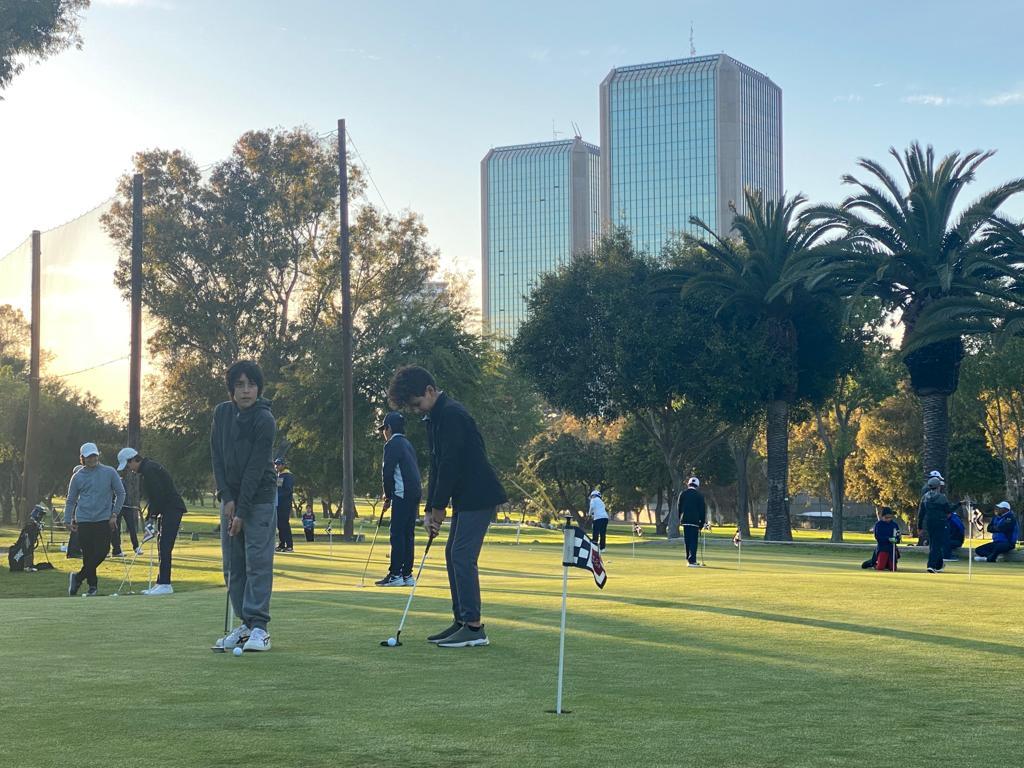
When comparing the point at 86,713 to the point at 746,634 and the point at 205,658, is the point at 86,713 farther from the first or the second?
the point at 746,634

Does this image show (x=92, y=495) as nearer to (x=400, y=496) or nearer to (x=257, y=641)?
(x=400, y=496)

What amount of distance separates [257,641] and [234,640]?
170mm

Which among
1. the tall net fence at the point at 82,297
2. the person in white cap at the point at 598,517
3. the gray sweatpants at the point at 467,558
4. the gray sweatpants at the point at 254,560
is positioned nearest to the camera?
the gray sweatpants at the point at 254,560

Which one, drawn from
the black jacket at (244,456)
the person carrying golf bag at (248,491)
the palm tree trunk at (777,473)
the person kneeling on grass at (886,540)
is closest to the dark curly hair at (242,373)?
the person carrying golf bag at (248,491)

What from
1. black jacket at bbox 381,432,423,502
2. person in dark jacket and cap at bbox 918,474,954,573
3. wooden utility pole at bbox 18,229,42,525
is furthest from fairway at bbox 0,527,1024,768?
wooden utility pole at bbox 18,229,42,525

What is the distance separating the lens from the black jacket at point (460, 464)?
9.76 metres

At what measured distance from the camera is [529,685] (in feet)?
25.8

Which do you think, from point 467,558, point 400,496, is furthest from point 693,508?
point 467,558

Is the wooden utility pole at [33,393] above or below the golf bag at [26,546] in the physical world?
above

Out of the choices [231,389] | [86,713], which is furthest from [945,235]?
[86,713]

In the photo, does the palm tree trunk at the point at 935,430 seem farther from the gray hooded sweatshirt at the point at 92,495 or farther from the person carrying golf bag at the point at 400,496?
the gray hooded sweatshirt at the point at 92,495

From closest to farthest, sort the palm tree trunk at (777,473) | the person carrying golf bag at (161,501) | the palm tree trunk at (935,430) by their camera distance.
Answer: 1. the person carrying golf bag at (161,501)
2. the palm tree trunk at (935,430)
3. the palm tree trunk at (777,473)

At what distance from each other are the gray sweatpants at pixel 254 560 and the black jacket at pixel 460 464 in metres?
1.21

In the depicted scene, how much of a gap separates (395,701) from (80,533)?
36.5 feet
